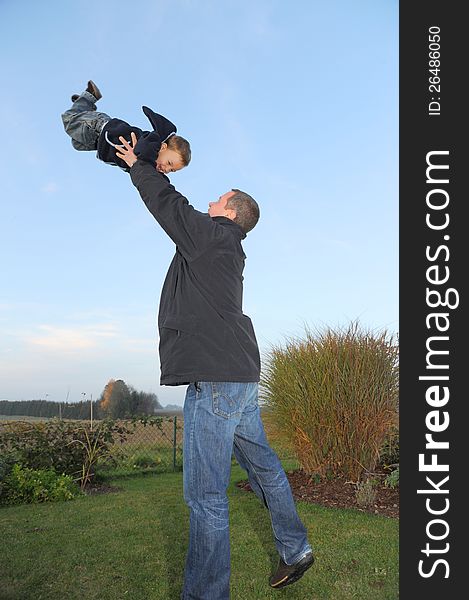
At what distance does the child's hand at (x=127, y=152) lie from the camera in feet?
9.17

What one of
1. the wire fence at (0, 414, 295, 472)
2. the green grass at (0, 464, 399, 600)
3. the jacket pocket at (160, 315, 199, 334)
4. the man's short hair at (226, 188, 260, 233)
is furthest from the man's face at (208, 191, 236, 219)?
the wire fence at (0, 414, 295, 472)

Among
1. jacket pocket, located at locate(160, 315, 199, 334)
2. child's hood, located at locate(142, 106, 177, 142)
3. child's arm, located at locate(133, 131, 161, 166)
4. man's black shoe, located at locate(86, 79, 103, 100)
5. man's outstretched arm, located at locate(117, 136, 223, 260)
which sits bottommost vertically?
jacket pocket, located at locate(160, 315, 199, 334)

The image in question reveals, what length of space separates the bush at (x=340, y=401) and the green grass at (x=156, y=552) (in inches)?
39.5

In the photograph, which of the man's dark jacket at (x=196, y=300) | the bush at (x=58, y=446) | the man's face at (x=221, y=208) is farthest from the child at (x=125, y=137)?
the bush at (x=58, y=446)

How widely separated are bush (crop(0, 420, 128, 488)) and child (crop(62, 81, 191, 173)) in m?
5.43

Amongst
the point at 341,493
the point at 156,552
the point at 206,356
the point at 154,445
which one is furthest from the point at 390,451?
the point at 206,356

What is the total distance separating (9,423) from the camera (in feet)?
27.0

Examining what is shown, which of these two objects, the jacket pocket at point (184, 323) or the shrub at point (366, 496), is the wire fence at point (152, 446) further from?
the jacket pocket at point (184, 323)

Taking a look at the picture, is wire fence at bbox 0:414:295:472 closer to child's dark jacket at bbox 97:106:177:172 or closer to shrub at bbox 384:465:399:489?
shrub at bbox 384:465:399:489

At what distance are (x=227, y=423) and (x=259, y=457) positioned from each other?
0.44m

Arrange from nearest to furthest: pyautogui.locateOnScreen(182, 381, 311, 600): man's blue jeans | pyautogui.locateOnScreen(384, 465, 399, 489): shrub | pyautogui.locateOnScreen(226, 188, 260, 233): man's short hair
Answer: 1. pyautogui.locateOnScreen(182, 381, 311, 600): man's blue jeans
2. pyautogui.locateOnScreen(226, 188, 260, 233): man's short hair
3. pyautogui.locateOnScreen(384, 465, 399, 489): shrub

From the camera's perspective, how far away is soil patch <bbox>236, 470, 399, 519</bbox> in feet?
18.9

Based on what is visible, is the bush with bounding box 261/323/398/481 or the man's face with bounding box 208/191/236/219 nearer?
the man's face with bounding box 208/191/236/219

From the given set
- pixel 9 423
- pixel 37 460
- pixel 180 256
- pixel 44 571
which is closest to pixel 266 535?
pixel 44 571
